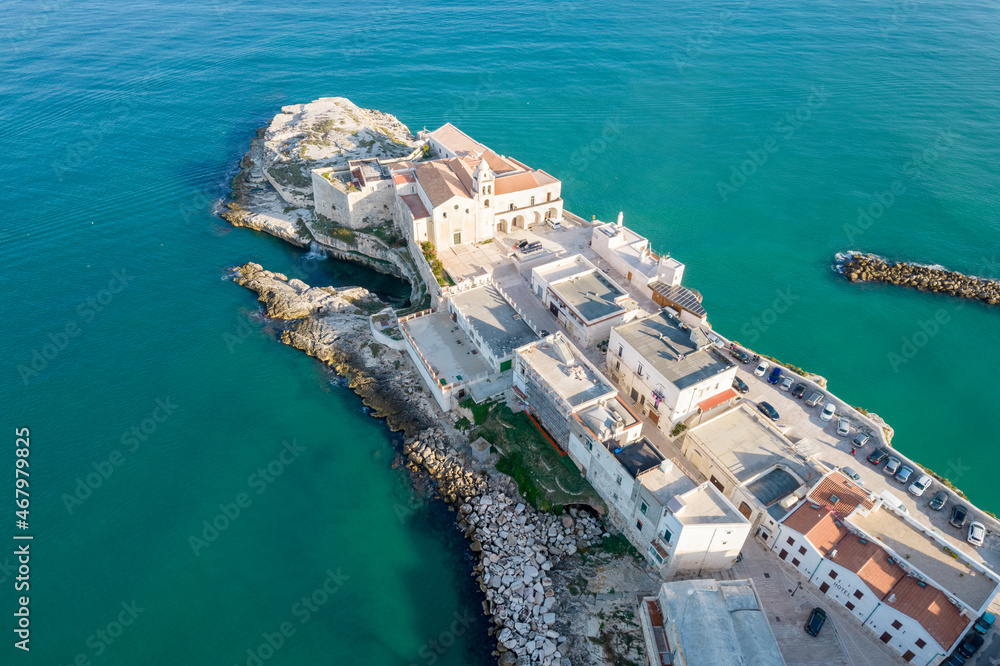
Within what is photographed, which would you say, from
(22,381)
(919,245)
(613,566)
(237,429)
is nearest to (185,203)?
(22,381)

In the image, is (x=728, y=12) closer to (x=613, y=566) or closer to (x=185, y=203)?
(x=185, y=203)

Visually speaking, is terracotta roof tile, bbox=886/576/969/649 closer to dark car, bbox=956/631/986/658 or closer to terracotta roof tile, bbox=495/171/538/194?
dark car, bbox=956/631/986/658

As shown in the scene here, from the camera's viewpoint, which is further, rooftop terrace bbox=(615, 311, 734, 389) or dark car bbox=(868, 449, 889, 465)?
rooftop terrace bbox=(615, 311, 734, 389)

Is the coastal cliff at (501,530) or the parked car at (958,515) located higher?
the parked car at (958,515)

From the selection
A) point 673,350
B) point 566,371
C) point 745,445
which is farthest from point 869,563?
point 566,371

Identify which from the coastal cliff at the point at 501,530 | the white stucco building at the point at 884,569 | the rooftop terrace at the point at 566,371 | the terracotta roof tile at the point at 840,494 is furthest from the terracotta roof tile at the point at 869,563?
the rooftop terrace at the point at 566,371

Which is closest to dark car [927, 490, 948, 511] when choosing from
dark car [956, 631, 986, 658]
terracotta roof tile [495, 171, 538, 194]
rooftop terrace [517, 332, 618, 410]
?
dark car [956, 631, 986, 658]

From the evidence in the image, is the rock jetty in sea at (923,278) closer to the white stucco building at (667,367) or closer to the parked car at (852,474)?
the white stucco building at (667,367)
